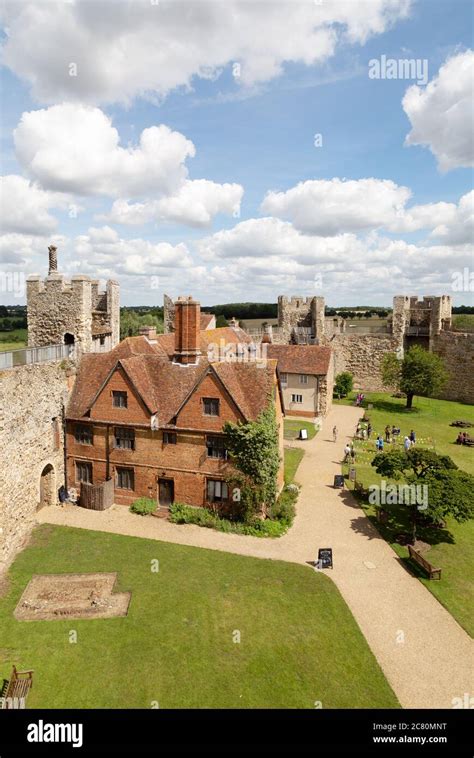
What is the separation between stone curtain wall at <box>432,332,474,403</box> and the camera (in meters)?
56.3

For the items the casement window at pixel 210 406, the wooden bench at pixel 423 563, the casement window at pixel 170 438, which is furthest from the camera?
the casement window at pixel 170 438

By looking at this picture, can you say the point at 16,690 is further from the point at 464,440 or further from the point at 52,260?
the point at 464,440

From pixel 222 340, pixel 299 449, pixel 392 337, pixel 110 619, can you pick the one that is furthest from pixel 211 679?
pixel 392 337

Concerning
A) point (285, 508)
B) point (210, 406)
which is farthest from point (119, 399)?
point (285, 508)

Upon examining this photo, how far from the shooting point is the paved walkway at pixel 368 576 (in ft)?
49.5

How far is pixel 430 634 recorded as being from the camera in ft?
55.6

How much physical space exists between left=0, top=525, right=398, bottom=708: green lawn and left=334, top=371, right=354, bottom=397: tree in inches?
1590

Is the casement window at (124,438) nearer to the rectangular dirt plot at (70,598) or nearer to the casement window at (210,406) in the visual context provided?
the casement window at (210,406)

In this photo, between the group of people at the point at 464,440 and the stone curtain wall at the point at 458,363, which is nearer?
the group of people at the point at 464,440

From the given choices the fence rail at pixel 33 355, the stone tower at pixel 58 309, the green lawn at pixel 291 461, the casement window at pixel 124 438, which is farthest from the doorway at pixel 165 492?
the stone tower at pixel 58 309

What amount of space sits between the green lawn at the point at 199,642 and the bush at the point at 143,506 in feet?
14.8

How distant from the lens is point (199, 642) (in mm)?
16109
